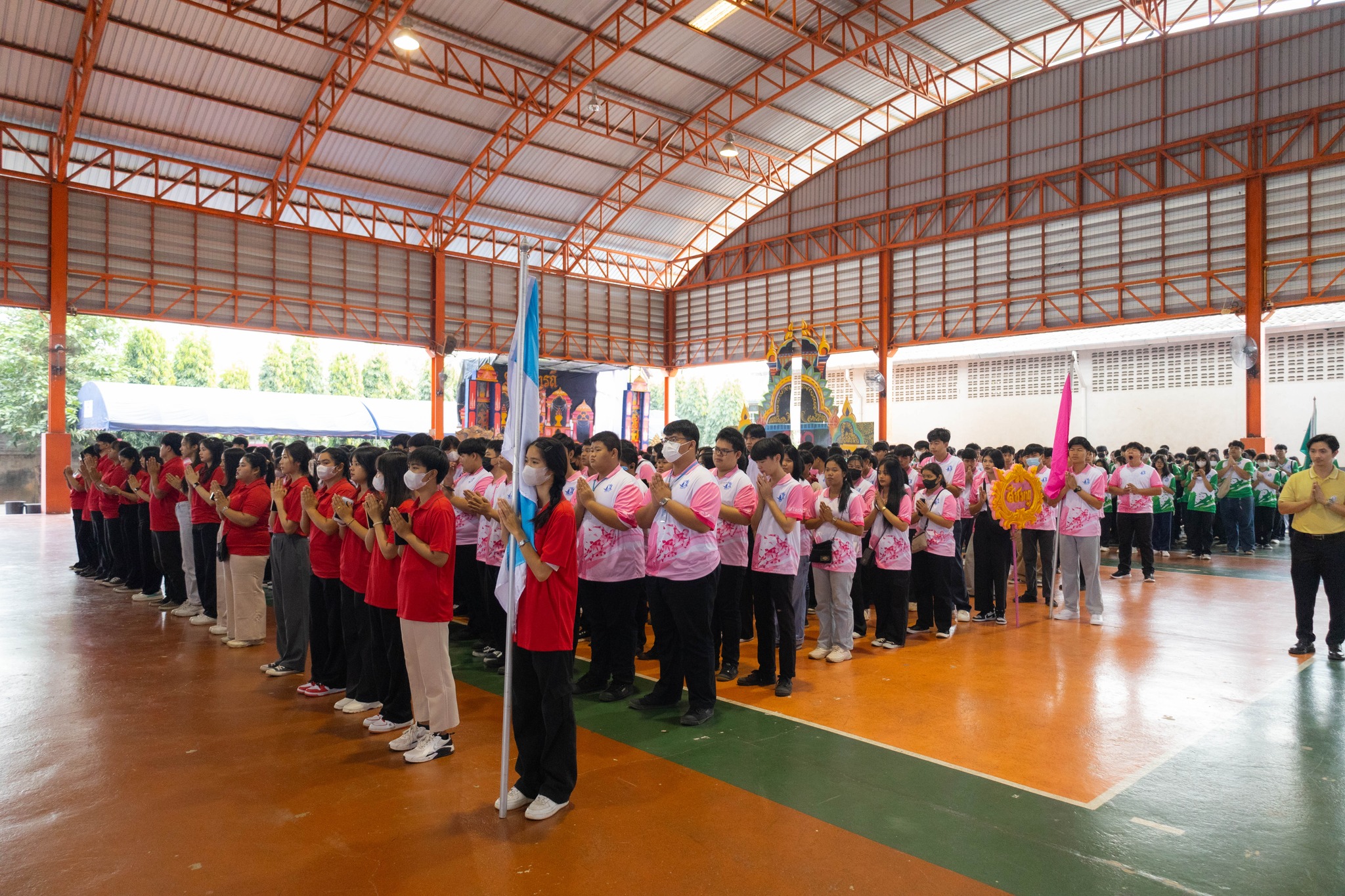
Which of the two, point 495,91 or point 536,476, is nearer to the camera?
point 536,476

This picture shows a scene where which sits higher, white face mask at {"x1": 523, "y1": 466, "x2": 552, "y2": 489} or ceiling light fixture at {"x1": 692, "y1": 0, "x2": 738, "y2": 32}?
ceiling light fixture at {"x1": 692, "y1": 0, "x2": 738, "y2": 32}

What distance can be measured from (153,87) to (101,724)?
15055 mm

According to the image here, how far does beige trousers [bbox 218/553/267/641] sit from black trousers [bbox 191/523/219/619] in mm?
760

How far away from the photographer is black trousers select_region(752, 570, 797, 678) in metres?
4.77

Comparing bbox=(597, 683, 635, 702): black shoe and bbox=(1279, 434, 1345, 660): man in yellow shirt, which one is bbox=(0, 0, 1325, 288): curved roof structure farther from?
bbox=(597, 683, 635, 702): black shoe

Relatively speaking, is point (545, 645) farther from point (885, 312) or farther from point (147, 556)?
point (885, 312)

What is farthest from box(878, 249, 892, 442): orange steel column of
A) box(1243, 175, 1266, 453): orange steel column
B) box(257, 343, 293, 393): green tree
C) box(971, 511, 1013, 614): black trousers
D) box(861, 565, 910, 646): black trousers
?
box(257, 343, 293, 393): green tree

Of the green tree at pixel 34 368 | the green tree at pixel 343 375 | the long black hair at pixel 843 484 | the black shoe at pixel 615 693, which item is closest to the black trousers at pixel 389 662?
the black shoe at pixel 615 693

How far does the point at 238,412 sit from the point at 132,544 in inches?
486

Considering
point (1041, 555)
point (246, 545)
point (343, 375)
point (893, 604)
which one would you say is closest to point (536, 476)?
point (246, 545)

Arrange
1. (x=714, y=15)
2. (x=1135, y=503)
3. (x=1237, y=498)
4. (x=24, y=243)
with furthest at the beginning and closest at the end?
(x=714, y=15) < (x=24, y=243) < (x=1237, y=498) < (x=1135, y=503)

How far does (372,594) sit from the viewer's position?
393 centimetres

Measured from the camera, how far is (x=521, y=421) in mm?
3156

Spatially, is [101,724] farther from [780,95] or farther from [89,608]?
[780,95]
